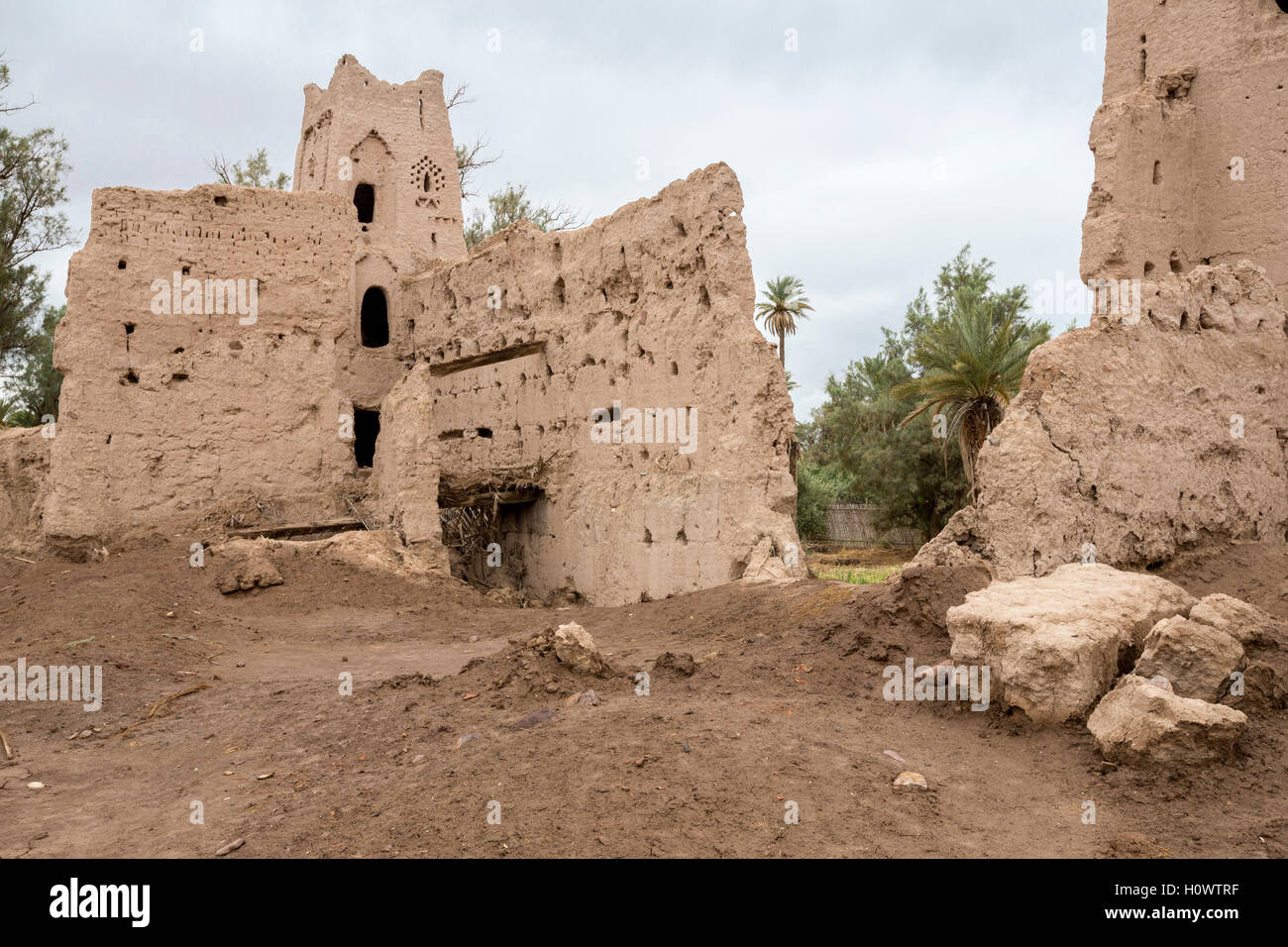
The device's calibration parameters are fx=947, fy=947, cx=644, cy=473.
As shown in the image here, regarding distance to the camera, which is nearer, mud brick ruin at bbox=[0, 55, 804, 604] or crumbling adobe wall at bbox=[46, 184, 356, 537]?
mud brick ruin at bbox=[0, 55, 804, 604]

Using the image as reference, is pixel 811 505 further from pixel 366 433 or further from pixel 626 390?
pixel 626 390

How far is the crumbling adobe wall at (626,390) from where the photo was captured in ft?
33.4

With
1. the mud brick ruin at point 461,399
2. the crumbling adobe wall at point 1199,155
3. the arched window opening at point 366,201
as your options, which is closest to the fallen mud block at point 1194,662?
the mud brick ruin at point 461,399

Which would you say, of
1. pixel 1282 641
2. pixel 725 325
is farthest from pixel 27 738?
pixel 1282 641

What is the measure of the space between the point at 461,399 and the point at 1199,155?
11333 millimetres

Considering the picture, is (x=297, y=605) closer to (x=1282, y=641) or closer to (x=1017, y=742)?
(x=1017, y=742)

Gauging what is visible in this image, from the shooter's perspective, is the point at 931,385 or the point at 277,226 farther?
the point at 931,385

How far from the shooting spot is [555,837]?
4.08 meters

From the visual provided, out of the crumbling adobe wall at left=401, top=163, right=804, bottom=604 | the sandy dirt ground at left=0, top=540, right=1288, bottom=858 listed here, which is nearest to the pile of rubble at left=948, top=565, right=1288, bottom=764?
the sandy dirt ground at left=0, top=540, right=1288, bottom=858

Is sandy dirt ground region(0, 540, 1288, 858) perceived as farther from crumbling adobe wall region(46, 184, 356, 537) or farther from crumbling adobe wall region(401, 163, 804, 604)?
crumbling adobe wall region(46, 184, 356, 537)

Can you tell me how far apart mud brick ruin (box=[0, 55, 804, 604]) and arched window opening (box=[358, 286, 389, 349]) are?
3.03 metres

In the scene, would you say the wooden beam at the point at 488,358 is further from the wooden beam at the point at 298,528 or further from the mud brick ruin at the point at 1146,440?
the mud brick ruin at the point at 1146,440

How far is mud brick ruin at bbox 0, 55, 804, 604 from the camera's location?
10492 mm

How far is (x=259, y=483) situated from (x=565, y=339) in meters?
4.62
